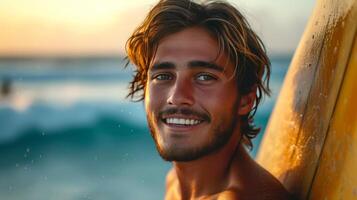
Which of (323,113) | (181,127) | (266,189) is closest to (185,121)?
(181,127)

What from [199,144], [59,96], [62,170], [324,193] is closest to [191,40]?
[199,144]

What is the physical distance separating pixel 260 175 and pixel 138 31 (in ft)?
2.57

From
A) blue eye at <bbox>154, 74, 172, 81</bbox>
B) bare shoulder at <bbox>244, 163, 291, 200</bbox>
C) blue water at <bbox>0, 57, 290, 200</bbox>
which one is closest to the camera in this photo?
bare shoulder at <bbox>244, 163, 291, 200</bbox>

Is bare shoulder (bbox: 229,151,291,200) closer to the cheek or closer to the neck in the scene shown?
the neck

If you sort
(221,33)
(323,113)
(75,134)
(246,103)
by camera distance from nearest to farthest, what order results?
(323,113), (221,33), (246,103), (75,134)

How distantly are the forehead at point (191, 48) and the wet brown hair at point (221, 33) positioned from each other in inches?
0.9

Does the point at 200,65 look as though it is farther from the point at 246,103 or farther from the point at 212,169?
the point at 212,169

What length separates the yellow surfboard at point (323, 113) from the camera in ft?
5.66

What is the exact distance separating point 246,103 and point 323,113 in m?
0.34

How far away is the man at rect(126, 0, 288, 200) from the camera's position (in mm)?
1996

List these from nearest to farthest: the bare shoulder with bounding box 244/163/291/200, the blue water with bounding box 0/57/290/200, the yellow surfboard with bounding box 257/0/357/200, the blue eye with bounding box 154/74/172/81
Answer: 1. the yellow surfboard with bounding box 257/0/357/200
2. the bare shoulder with bounding box 244/163/291/200
3. the blue eye with bounding box 154/74/172/81
4. the blue water with bounding box 0/57/290/200

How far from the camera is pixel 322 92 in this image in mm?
1968

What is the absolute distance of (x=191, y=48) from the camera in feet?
6.59

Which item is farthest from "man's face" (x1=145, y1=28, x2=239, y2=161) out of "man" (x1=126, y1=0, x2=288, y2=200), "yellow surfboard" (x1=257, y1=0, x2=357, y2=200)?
"yellow surfboard" (x1=257, y1=0, x2=357, y2=200)
